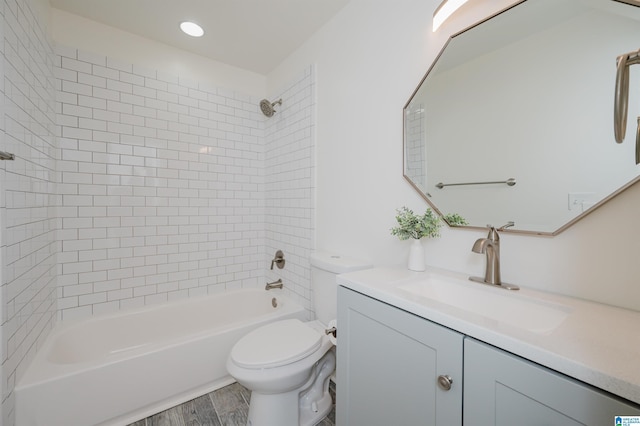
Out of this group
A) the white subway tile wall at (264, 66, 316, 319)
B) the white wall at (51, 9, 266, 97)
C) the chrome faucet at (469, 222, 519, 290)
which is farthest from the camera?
the white subway tile wall at (264, 66, 316, 319)

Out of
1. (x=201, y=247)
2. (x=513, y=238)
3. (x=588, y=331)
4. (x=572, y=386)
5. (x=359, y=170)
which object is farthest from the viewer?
(x=201, y=247)

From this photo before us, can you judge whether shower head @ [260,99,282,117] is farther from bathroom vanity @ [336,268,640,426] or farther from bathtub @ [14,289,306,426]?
bathroom vanity @ [336,268,640,426]

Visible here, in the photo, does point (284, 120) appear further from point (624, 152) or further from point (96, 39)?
point (624, 152)

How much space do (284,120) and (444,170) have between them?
5.22 ft

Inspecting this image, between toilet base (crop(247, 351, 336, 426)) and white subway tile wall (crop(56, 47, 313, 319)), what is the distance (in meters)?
0.58

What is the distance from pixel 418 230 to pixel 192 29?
7.04ft

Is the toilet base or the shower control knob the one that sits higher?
the shower control knob

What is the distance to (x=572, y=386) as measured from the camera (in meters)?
0.50

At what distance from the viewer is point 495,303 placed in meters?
0.94

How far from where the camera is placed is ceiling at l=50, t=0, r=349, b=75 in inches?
66.8

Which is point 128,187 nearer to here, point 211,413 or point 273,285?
point 273,285

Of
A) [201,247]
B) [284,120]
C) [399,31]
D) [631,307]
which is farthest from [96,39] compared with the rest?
[631,307]

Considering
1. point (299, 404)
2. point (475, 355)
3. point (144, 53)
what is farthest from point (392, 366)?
point (144, 53)

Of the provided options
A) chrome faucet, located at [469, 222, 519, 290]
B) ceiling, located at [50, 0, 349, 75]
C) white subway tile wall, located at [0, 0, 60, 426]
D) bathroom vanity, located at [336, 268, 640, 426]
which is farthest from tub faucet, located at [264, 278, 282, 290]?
ceiling, located at [50, 0, 349, 75]
